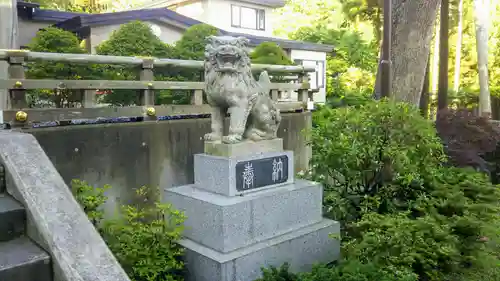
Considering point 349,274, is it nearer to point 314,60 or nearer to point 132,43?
point 132,43

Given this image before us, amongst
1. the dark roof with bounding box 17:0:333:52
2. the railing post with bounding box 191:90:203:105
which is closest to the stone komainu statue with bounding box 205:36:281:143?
the railing post with bounding box 191:90:203:105

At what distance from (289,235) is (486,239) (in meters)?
2.18

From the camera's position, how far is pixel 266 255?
4.20 metres

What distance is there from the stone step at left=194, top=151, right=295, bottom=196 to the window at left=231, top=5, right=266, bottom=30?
15937 millimetres

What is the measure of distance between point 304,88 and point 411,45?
237 centimetres

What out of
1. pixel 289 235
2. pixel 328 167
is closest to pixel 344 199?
pixel 328 167

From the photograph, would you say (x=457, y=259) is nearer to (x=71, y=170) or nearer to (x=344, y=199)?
(x=344, y=199)

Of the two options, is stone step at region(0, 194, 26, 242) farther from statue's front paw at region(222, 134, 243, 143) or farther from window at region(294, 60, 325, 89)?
window at region(294, 60, 325, 89)

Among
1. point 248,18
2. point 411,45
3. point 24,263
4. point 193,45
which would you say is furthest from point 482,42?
point 24,263

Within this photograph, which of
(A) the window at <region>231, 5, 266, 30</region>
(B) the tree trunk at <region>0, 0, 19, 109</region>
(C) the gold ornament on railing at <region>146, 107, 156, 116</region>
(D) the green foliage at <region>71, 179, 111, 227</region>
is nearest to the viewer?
(D) the green foliage at <region>71, 179, 111, 227</region>

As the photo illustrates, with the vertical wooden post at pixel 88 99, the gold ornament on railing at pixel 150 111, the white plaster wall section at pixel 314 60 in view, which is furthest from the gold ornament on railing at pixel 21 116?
the white plaster wall section at pixel 314 60

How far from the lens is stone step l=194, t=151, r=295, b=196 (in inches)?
164

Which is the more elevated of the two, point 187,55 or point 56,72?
point 187,55

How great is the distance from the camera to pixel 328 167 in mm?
5508
